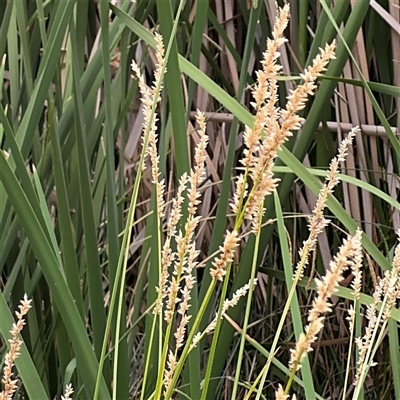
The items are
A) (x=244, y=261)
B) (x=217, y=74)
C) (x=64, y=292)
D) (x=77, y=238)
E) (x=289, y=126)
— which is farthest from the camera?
(x=217, y=74)

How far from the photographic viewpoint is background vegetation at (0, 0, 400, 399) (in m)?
0.48

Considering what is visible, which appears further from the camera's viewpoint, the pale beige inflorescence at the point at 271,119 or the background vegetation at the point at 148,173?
the background vegetation at the point at 148,173

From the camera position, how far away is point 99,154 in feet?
2.44

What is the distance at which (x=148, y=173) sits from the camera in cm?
92

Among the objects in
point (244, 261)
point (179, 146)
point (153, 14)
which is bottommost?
point (244, 261)

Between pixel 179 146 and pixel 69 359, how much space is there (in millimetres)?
261

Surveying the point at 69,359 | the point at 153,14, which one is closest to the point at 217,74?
the point at 153,14

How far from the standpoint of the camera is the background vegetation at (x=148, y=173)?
0.48 m

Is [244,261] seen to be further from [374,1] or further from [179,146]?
[374,1]

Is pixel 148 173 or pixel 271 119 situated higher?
pixel 271 119

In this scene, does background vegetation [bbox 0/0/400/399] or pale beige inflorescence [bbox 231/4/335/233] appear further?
background vegetation [bbox 0/0/400/399]

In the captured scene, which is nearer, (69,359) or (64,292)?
(64,292)

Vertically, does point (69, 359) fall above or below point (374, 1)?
below

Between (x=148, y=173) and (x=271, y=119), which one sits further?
(x=148, y=173)
